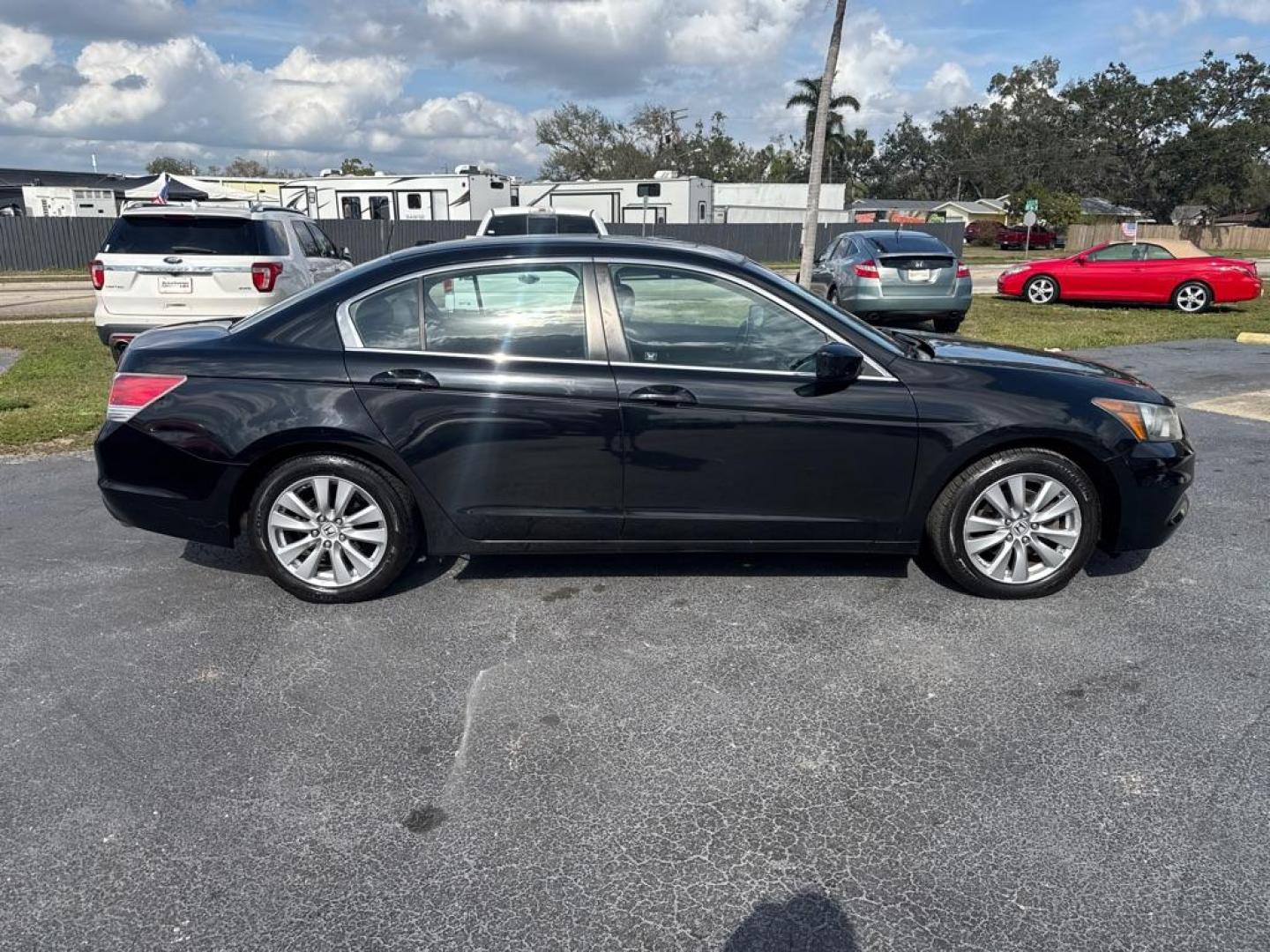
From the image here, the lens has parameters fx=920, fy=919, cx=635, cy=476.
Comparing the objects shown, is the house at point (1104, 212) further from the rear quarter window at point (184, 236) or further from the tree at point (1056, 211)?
the rear quarter window at point (184, 236)

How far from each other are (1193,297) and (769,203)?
130 feet

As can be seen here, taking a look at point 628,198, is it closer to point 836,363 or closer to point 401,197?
point 401,197

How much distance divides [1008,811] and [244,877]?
2.20 m

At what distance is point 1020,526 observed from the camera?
414cm

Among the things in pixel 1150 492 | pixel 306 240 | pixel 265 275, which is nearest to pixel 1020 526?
pixel 1150 492

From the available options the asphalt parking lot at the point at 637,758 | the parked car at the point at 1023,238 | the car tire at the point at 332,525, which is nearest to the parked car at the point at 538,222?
the asphalt parking lot at the point at 637,758

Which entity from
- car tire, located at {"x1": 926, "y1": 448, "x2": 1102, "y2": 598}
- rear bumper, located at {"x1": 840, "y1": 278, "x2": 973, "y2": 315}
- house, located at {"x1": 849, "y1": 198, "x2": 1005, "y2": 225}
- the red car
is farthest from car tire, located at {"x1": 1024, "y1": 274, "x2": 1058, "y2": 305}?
house, located at {"x1": 849, "y1": 198, "x2": 1005, "y2": 225}

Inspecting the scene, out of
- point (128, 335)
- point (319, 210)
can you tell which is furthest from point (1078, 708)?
point (319, 210)

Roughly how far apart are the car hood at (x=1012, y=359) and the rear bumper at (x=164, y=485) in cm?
335

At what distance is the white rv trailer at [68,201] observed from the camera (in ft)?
129

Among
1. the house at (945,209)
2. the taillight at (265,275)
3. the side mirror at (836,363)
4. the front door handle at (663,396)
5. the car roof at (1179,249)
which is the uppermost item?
the house at (945,209)

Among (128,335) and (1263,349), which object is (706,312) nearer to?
(128,335)

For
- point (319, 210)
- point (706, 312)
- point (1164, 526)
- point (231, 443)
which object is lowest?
point (1164, 526)

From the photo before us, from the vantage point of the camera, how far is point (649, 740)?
314cm
